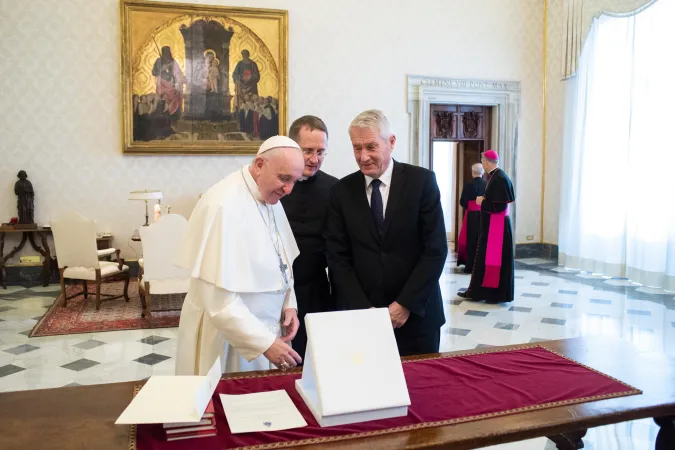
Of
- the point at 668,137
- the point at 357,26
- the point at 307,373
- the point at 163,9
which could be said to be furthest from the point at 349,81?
the point at 307,373

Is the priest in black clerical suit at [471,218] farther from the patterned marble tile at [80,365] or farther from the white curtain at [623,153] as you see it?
the patterned marble tile at [80,365]

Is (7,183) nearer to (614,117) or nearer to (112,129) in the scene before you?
(112,129)

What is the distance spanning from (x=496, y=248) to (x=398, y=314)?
16.7ft

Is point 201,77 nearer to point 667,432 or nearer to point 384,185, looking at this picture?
point 384,185

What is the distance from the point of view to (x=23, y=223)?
890 centimetres

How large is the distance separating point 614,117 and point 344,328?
29.8 ft

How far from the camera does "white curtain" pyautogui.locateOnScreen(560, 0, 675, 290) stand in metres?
8.55

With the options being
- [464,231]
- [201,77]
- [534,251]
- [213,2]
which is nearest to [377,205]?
[201,77]

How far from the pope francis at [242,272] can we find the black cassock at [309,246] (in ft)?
1.64

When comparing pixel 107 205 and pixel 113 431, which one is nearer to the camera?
pixel 113 431

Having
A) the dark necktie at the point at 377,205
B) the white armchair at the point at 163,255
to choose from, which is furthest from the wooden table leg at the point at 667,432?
the white armchair at the point at 163,255

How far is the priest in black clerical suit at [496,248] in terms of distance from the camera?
757 cm

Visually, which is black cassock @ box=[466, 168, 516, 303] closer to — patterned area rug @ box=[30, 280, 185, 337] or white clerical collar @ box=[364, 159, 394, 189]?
patterned area rug @ box=[30, 280, 185, 337]

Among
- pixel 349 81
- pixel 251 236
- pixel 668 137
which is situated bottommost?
pixel 251 236
